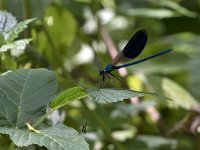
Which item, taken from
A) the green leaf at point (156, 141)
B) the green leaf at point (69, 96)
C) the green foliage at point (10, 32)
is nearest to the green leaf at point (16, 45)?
the green foliage at point (10, 32)

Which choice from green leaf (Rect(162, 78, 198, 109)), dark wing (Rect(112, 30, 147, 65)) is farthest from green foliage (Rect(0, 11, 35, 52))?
green leaf (Rect(162, 78, 198, 109))

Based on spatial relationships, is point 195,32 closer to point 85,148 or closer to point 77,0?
point 77,0

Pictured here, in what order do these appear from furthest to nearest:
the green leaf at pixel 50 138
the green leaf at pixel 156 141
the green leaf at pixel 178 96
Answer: the green leaf at pixel 178 96 → the green leaf at pixel 156 141 → the green leaf at pixel 50 138

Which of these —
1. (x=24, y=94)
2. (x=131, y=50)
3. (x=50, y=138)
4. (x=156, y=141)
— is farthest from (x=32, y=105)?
(x=156, y=141)

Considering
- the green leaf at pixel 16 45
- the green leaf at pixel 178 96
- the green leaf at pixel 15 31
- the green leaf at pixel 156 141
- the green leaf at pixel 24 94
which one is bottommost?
the green leaf at pixel 156 141

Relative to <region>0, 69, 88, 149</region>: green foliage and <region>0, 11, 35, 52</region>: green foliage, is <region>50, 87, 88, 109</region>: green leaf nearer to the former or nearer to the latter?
<region>0, 69, 88, 149</region>: green foliage

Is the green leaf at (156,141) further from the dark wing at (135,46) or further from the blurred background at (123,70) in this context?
the dark wing at (135,46)

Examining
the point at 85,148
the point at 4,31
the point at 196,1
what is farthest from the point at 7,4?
the point at 196,1
